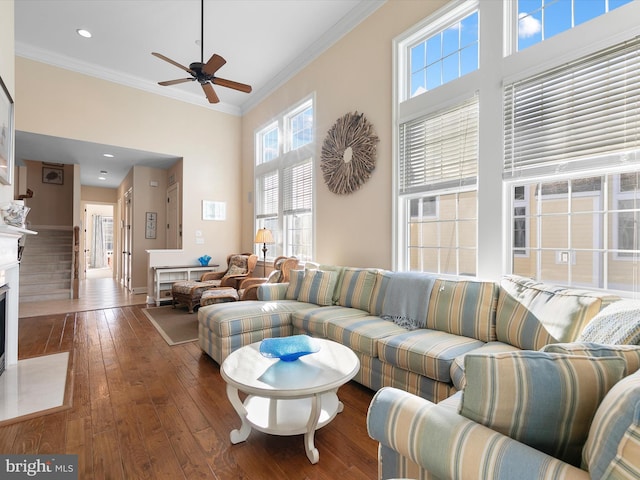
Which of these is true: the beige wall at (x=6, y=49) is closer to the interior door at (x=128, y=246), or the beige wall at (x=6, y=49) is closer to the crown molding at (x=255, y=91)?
the crown molding at (x=255, y=91)

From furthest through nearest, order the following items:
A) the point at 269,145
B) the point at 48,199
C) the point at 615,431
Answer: the point at 48,199, the point at 269,145, the point at 615,431

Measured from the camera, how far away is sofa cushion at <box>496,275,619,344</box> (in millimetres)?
1771

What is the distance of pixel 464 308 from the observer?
2381 mm

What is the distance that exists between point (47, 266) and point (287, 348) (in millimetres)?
7212

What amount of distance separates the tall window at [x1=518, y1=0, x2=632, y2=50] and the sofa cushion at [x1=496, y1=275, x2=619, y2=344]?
187 cm

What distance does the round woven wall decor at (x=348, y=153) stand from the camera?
12.2ft

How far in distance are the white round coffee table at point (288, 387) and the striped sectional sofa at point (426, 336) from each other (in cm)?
45

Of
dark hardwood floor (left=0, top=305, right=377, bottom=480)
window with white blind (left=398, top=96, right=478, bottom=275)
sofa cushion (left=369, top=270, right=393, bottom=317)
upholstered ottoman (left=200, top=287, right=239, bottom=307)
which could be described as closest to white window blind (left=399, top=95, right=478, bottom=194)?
window with white blind (left=398, top=96, right=478, bottom=275)

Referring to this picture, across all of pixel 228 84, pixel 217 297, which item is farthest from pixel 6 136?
pixel 217 297

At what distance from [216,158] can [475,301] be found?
5.79 m

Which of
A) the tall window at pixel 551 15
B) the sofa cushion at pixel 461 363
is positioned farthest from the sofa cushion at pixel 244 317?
the tall window at pixel 551 15

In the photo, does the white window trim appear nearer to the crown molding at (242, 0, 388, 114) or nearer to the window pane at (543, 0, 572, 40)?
the crown molding at (242, 0, 388, 114)

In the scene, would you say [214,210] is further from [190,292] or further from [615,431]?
[615,431]

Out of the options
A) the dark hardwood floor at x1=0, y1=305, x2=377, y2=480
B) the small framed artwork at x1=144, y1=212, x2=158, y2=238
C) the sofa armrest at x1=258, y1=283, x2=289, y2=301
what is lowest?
the dark hardwood floor at x1=0, y1=305, x2=377, y2=480
